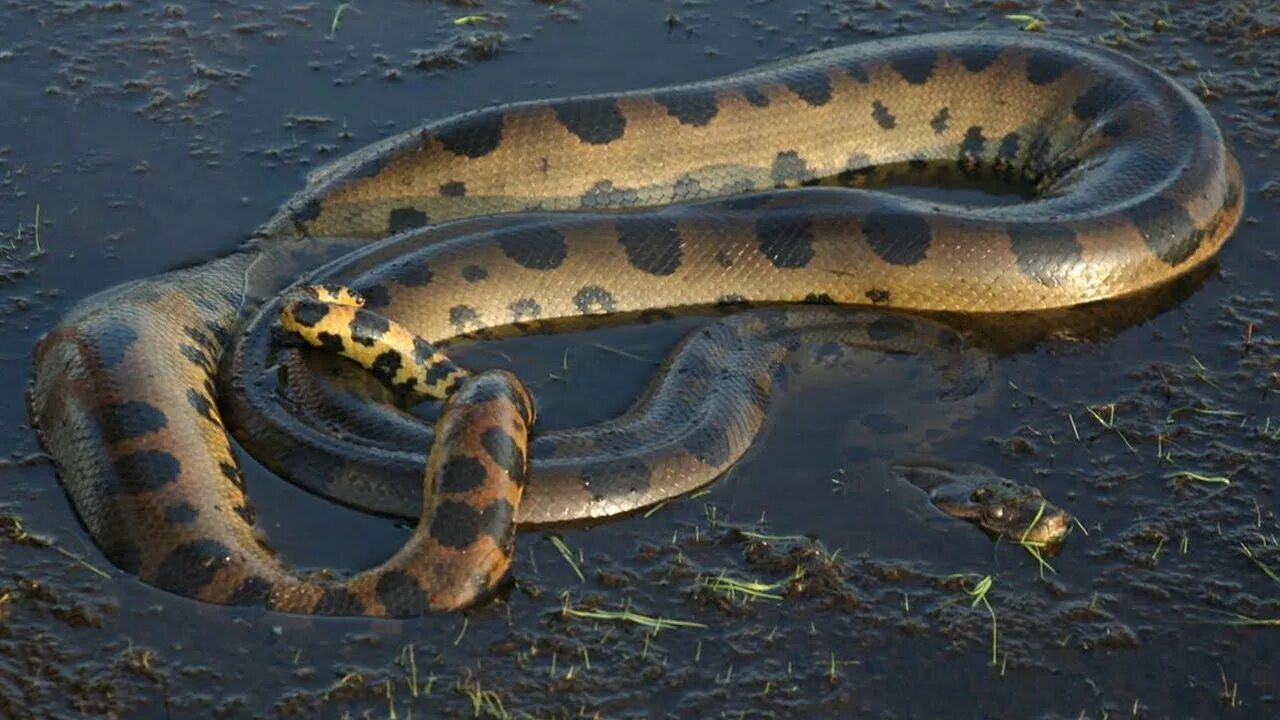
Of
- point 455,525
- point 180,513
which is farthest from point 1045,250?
point 180,513

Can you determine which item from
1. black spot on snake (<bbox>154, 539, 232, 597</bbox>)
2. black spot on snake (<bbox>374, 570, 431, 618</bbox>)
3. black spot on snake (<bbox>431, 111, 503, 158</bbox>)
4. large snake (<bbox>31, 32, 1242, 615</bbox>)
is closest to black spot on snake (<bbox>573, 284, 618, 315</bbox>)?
large snake (<bbox>31, 32, 1242, 615</bbox>)

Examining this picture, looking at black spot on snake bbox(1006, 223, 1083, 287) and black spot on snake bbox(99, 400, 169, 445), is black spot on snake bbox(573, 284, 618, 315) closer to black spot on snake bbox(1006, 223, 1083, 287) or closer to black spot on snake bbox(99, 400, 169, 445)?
black spot on snake bbox(1006, 223, 1083, 287)

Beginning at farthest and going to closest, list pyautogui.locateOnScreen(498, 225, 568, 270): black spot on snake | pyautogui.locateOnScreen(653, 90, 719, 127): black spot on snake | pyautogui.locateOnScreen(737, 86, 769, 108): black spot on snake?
pyautogui.locateOnScreen(737, 86, 769, 108): black spot on snake, pyautogui.locateOnScreen(653, 90, 719, 127): black spot on snake, pyautogui.locateOnScreen(498, 225, 568, 270): black spot on snake

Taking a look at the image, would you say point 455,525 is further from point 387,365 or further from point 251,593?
point 387,365

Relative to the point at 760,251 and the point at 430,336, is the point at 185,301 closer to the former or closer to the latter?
the point at 430,336

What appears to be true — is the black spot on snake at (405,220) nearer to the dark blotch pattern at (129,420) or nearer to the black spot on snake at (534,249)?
the black spot on snake at (534,249)

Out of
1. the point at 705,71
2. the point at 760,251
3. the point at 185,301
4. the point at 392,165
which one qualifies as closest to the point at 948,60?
the point at 705,71

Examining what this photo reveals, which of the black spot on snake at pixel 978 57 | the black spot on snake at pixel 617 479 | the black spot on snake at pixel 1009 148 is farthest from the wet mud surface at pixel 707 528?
the black spot on snake at pixel 978 57
